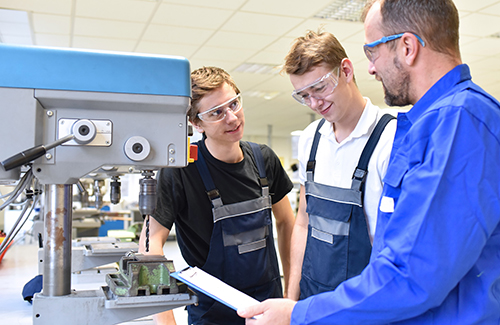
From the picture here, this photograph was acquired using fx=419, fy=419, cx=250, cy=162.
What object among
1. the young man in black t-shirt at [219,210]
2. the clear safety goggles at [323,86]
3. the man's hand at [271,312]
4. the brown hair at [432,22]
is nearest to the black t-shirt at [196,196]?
the young man in black t-shirt at [219,210]

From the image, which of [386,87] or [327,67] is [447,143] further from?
[327,67]

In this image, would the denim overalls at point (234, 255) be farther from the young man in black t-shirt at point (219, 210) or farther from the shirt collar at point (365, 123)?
the shirt collar at point (365, 123)

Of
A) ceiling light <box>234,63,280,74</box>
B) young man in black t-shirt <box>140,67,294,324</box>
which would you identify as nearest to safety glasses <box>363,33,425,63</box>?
young man in black t-shirt <box>140,67,294,324</box>

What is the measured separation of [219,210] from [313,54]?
0.67m

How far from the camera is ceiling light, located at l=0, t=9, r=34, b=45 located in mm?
4410

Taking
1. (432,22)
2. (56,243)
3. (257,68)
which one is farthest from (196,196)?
(257,68)

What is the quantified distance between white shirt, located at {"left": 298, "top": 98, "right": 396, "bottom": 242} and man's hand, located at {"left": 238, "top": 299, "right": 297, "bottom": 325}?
0.53 m

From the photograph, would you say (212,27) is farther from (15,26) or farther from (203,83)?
(203,83)

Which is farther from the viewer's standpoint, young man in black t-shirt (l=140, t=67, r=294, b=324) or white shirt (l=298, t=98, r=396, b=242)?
young man in black t-shirt (l=140, t=67, r=294, b=324)

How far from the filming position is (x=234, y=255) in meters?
→ 1.59

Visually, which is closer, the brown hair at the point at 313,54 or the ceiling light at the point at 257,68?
the brown hair at the point at 313,54

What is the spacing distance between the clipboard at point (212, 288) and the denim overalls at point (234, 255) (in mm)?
499

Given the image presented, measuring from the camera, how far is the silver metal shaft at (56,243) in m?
0.99

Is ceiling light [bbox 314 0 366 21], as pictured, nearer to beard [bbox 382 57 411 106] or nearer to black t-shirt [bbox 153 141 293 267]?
black t-shirt [bbox 153 141 293 267]
